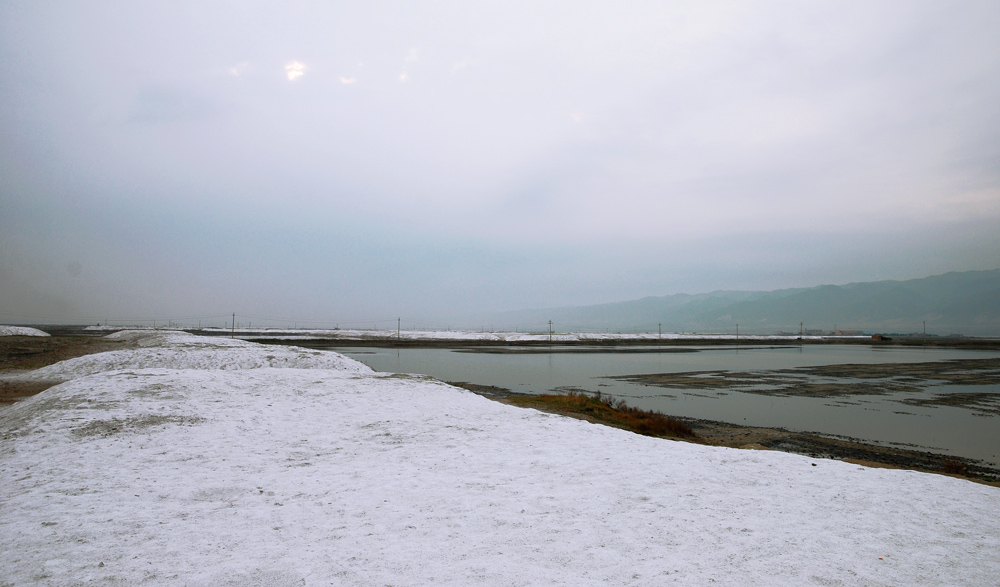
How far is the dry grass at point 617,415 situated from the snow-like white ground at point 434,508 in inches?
132

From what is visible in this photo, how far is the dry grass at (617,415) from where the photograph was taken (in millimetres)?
13641

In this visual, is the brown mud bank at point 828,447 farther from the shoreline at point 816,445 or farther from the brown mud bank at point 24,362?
the brown mud bank at point 24,362

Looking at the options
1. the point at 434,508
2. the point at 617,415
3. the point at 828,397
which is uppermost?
the point at 434,508

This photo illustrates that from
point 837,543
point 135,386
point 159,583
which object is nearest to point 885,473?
point 837,543

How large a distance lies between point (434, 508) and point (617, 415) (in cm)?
1026

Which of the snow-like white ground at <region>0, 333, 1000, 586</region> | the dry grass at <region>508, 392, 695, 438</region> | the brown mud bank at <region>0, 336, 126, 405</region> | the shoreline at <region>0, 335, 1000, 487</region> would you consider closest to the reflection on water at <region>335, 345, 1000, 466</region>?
the shoreline at <region>0, 335, 1000, 487</region>

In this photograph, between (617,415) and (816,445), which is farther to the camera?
(617,415)

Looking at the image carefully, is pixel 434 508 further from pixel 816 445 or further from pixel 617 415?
pixel 816 445

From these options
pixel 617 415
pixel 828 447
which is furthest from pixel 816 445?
pixel 617 415

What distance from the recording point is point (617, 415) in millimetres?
15078

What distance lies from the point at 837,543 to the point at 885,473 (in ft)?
12.7

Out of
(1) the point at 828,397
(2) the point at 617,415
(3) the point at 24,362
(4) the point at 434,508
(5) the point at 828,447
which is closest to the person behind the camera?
(4) the point at 434,508

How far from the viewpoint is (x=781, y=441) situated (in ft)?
43.3

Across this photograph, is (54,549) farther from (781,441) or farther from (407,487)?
(781,441)
